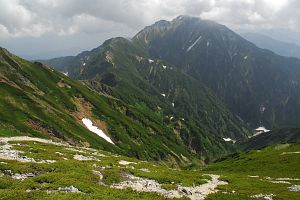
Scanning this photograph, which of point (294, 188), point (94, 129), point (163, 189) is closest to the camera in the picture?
point (163, 189)

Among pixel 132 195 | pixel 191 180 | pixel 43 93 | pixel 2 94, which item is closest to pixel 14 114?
pixel 2 94

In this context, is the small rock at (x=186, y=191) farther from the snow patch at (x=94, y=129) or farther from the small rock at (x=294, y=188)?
the snow patch at (x=94, y=129)

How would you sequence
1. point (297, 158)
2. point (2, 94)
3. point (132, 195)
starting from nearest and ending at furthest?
point (132, 195)
point (297, 158)
point (2, 94)

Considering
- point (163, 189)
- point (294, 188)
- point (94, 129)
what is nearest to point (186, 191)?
point (163, 189)

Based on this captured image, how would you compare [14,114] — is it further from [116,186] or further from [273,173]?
[116,186]

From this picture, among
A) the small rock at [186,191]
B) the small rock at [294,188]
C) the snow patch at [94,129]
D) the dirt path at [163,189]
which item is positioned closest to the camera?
the dirt path at [163,189]

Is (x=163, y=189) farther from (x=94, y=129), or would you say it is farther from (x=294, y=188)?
(x=94, y=129)

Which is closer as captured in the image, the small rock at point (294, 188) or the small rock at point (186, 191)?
the small rock at point (186, 191)

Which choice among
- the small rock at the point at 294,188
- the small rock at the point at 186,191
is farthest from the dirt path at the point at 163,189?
the small rock at the point at 294,188

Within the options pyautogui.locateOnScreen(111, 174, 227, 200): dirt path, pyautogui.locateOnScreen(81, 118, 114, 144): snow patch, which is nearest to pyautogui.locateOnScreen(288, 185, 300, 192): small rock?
pyautogui.locateOnScreen(111, 174, 227, 200): dirt path

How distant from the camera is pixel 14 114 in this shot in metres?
143

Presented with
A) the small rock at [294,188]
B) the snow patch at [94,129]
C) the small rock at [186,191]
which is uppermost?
the small rock at [186,191]

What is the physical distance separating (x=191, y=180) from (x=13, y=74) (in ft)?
544

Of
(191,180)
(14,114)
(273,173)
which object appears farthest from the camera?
(14,114)
